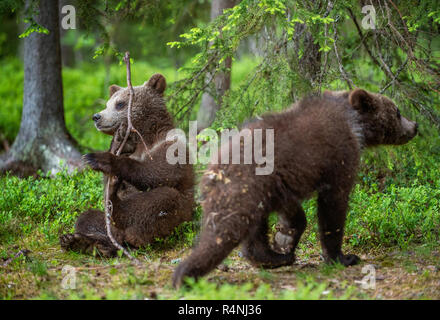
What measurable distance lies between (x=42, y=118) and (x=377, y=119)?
20.1 ft

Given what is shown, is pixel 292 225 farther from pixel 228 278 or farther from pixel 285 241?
→ pixel 228 278

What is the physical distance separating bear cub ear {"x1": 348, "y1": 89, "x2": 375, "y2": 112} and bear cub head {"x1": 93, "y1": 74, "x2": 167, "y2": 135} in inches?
98.8

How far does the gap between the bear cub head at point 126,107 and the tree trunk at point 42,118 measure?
2.65m

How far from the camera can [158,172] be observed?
19.0 ft

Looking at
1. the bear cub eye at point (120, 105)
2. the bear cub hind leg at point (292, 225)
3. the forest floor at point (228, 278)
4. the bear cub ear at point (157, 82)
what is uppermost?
the bear cub ear at point (157, 82)

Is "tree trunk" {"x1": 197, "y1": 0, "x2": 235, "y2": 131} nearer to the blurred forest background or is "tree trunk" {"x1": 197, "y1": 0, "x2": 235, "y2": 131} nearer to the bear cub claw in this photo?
the blurred forest background

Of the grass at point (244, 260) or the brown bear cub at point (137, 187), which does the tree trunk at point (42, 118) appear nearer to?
the grass at point (244, 260)

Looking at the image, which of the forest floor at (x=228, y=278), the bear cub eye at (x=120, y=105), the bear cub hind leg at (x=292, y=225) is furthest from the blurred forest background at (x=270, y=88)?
the bear cub eye at (x=120, y=105)

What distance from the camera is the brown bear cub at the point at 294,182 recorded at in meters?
4.31

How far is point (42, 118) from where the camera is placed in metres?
8.88

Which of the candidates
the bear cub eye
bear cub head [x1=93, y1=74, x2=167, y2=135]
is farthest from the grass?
the bear cub eye

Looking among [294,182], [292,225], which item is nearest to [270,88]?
[292,225]

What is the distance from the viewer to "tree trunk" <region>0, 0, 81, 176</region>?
873 cm

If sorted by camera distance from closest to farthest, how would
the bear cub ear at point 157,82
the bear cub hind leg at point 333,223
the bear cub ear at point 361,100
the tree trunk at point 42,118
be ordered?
the bear cub hind leg at point 333,223 < the bear cub ear at point 361,100 < the bear cub ear at point 157,82 < the tree trunk at point 42,118
